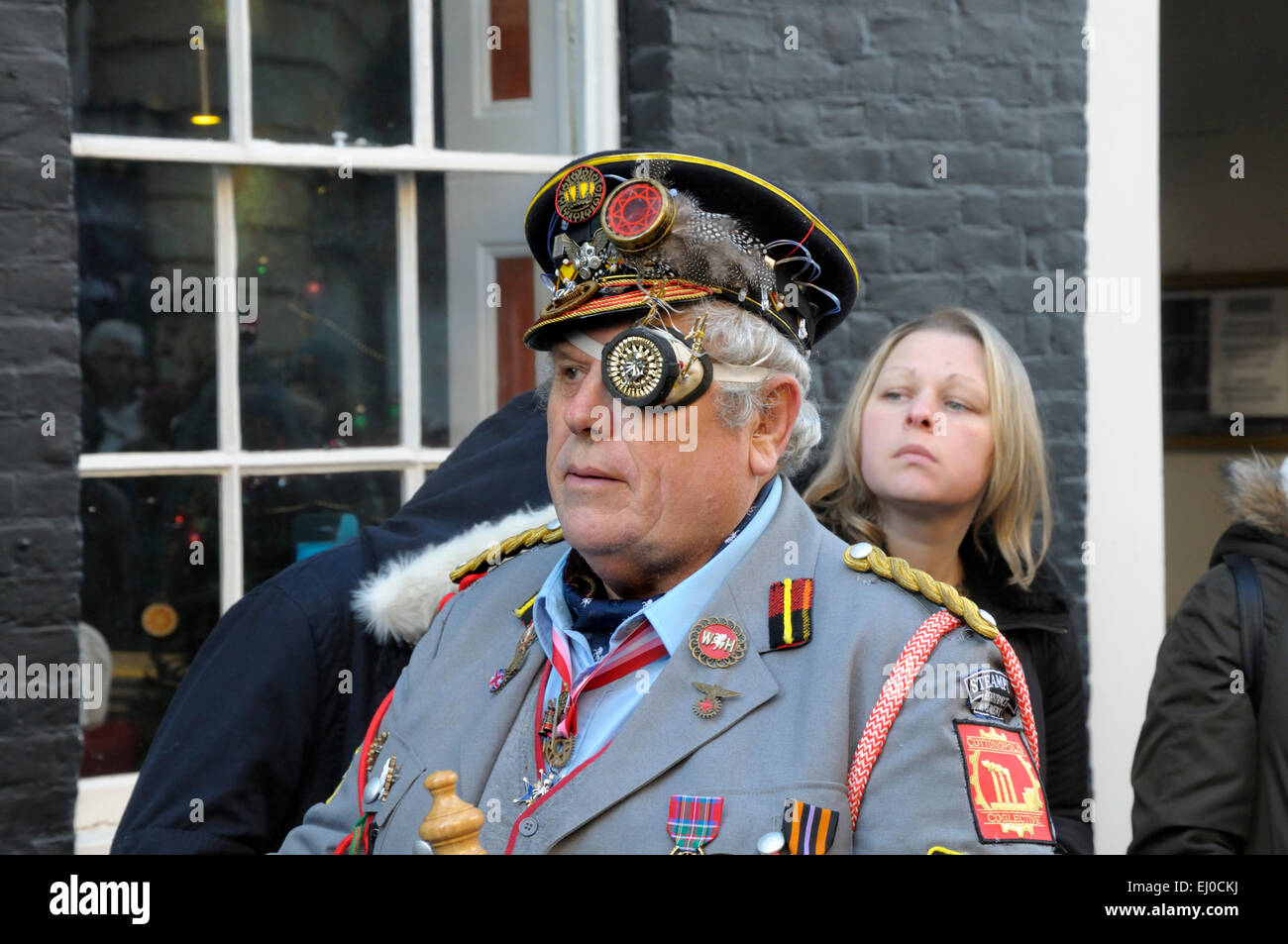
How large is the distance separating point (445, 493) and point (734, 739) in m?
0.95

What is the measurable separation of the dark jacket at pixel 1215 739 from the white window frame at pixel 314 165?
6.94ft

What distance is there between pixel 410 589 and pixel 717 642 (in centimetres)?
66

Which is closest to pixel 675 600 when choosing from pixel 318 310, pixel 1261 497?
pixel 1261 497

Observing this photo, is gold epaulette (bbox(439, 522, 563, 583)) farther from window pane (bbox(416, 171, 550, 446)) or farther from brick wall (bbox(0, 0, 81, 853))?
window pane (bbox(416, 171, 550, 446))

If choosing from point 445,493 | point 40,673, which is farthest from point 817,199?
point 40,673

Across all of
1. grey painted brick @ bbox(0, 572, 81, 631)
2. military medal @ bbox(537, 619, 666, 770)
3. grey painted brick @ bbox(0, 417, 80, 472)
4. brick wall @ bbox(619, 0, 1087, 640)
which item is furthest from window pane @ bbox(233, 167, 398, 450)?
military medal @ bbox(537, 619, 666, 770)

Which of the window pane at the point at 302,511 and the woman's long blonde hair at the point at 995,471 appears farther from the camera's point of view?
the window pane at the point at 302,511

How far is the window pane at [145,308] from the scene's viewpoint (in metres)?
3.43

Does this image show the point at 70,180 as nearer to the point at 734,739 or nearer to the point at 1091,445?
the point at 734,739

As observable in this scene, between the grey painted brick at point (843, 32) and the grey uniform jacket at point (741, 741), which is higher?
the grey painted brick at point (843, 32)

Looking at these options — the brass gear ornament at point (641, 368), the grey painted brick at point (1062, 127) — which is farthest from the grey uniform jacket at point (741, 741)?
the grey painted brick at point (1062, 127)

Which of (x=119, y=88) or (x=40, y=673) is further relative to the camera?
(x=119, y=88)

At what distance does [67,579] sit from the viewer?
10.7ft

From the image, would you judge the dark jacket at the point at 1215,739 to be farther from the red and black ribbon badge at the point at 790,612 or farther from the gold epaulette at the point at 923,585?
the red and black ribbon badge at the point at 790,612
